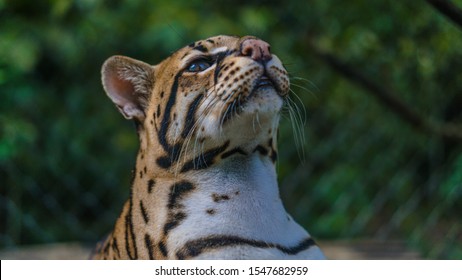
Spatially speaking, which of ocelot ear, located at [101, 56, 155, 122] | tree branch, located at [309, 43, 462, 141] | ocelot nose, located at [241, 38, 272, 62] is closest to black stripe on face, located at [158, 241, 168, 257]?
ocelot ear, located at [101, 56, 155, 122]

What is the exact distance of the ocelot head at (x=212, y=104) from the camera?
1.89m

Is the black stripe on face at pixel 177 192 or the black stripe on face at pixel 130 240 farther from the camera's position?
the black stripe on face at pixel 130 240

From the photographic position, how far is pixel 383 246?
415 centimetres

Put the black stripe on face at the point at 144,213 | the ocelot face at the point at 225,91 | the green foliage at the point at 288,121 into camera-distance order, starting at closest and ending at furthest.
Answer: the ocelot face at the point at 225,91
the black stripe on face at the point at 144,213
the green foliage at the point at 288,121

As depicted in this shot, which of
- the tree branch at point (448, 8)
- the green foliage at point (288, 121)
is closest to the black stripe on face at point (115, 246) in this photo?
the tree branch at point (448, 8)

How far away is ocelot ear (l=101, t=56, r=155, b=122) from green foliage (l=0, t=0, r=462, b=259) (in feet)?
5.11

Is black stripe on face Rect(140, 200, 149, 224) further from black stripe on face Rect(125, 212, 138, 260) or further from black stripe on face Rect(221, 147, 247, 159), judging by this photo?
black stripe on face Rect(221, 147, 247, 159)

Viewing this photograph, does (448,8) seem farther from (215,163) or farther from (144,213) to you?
(144,213)

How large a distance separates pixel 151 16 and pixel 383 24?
1.21 m

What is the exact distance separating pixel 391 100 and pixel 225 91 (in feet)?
7.46

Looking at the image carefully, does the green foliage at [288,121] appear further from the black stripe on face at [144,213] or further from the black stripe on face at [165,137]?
the black stripe on face at [144,213]

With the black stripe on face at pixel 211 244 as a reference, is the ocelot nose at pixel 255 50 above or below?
above
